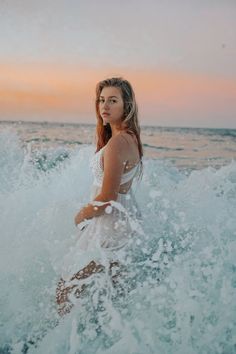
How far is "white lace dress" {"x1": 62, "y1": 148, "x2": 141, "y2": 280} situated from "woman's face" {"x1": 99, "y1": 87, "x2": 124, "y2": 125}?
0.15m

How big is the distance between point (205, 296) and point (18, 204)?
156cm

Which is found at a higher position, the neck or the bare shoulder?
the neck

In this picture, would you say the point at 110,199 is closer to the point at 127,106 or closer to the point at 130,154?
the point at 130,154

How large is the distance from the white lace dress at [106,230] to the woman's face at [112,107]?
15 centimetres

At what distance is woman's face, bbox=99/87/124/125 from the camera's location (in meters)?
1.99

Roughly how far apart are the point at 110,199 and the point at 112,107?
1.27 feet

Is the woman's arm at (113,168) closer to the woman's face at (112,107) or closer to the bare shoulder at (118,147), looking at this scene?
the bare shoulder at (118,147)

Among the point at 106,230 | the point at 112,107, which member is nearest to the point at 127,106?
the point at 112,107

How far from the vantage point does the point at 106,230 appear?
191 cm

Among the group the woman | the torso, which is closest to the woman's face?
the woman

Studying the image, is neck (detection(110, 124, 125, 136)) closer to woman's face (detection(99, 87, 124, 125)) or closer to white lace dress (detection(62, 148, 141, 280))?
woman's face (detection(99, 87, 124, 125))

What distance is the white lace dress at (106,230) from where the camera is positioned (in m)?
1.90

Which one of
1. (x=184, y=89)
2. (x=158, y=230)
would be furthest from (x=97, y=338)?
(x=184, y=89)

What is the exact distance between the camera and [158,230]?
2.82 metres
